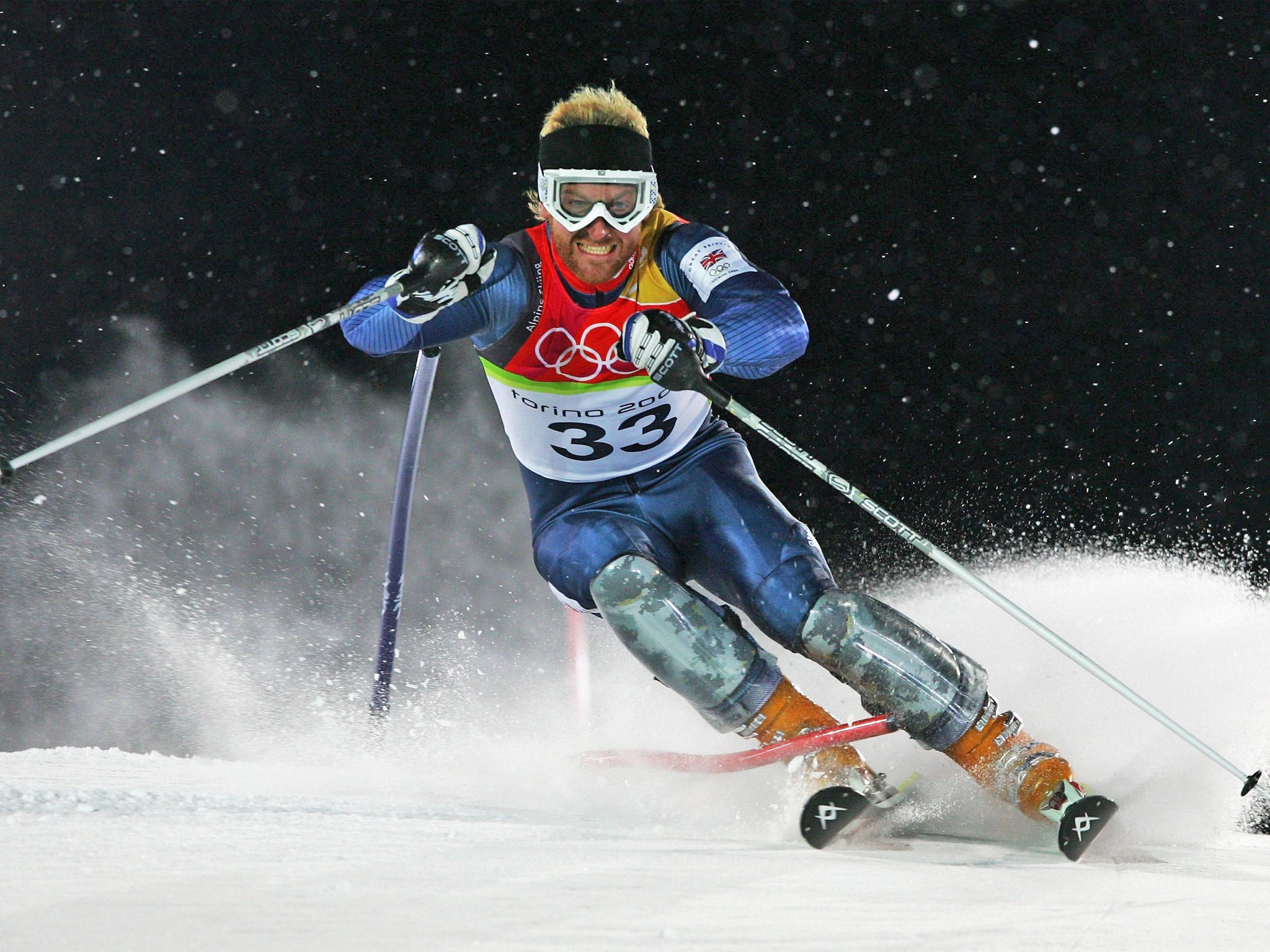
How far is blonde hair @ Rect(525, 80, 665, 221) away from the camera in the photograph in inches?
111

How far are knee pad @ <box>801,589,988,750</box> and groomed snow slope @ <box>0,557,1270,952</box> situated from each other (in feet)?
0.87

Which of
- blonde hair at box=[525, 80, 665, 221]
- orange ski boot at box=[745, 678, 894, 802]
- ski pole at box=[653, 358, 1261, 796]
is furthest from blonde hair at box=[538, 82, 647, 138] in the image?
orange ski boot at box=[745, 678, 894, 802]

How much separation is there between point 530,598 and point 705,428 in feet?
7.75

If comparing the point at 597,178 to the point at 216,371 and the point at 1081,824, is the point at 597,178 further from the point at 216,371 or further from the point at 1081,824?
the point at 1081,824

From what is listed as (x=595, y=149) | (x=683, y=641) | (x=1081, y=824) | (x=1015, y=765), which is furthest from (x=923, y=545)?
(x=595, y=149)

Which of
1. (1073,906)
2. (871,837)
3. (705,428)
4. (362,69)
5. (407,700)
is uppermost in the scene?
(362,69)

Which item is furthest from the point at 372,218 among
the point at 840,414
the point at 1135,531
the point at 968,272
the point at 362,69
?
the point at 1135,531

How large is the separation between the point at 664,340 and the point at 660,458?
0.56m

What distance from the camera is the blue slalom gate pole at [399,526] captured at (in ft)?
11.1

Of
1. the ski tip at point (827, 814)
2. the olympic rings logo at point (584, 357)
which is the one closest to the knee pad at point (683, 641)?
the ski tip at point (827, 814)

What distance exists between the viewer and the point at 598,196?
2746mm

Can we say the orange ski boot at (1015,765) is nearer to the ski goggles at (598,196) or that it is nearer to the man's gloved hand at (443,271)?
the ski goggles at (598,196)

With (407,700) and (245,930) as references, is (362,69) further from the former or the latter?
(245,930)

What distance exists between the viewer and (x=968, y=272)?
5387 mm
